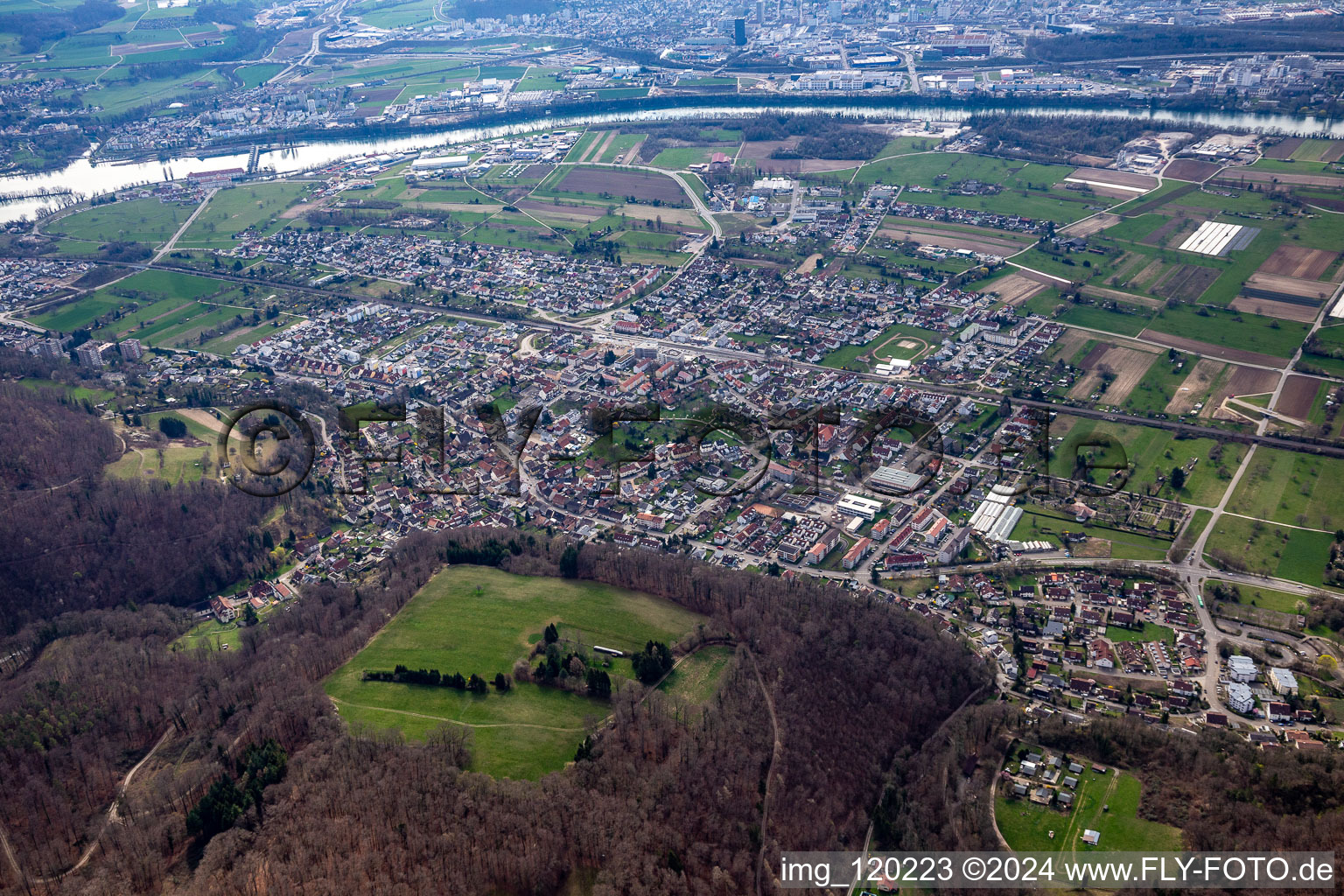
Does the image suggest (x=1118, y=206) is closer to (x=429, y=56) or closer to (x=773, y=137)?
(x=773, y=137)

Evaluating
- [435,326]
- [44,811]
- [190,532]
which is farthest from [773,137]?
[44,811]

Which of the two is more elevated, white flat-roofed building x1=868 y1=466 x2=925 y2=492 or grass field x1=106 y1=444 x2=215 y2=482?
grass field x1=106 y1=444 x2=215 y2=482

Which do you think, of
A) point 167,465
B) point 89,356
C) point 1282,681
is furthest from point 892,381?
point 89,356

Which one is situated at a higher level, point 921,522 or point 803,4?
point 803,4

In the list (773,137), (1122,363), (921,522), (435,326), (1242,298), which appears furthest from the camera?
(773,137)

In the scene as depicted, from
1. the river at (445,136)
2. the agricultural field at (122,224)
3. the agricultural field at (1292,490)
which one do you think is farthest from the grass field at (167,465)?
the river at (445,136)

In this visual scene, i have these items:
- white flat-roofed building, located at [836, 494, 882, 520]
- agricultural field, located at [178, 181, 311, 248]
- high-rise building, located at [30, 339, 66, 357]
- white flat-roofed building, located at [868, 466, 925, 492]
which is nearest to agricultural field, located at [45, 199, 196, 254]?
agricultural field, located at [178, 181, 311, 248]

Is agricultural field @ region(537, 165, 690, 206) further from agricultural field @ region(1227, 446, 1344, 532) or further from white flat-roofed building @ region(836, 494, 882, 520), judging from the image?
agricultural field @ region(1227, 446, 1344, 532)
